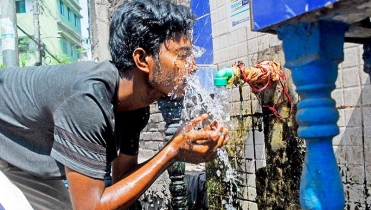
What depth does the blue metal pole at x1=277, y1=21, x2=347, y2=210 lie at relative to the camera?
1.20 m

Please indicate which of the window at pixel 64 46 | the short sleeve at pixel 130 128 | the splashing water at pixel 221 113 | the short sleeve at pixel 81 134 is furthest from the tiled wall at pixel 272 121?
the window at pixel 64 46

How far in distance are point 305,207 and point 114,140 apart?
3.04 ft

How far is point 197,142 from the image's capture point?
5.88 ft

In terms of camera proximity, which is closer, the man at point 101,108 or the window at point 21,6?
the man at point 101,108

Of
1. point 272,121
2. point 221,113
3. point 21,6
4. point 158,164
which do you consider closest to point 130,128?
point 158,164

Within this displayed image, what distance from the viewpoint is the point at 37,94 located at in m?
1.79

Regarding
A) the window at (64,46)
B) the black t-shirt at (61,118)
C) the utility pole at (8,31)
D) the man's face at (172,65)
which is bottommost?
the black t-shirt at (61,118)

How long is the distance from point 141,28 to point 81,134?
0.54 m

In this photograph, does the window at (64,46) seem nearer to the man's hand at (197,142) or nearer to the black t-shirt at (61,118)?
the black t-shirt at (61,118)

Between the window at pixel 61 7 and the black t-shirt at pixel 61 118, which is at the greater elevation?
the window at pixel 61 7

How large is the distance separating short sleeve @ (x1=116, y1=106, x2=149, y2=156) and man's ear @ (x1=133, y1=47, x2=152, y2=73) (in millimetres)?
357

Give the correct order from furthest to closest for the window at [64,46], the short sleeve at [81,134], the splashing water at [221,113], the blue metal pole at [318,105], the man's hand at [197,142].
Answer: the window at [64,46] → the splashing water at [221,113] → the man's hand at [197,142] → the short sleeve at [81,134] → the blue metal pole at [318,105]

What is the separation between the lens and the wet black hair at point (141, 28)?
1829mm

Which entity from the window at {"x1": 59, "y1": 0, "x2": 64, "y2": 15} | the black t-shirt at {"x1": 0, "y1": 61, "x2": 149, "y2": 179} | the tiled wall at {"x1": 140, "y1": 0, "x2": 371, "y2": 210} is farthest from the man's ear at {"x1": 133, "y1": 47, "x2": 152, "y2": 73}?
the window at {"x1": 59, "y1": 0, "x2": 64, "y2": 15}
